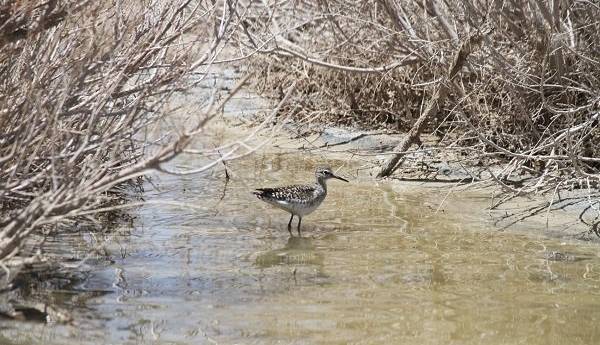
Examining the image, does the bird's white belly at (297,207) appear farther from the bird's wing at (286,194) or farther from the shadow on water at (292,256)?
the shadow on water at (292,256)

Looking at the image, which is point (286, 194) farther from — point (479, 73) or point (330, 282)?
point (479, 73)

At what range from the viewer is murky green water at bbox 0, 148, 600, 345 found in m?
7.39

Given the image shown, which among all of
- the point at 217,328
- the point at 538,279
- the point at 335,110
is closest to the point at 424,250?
the point at 538,279

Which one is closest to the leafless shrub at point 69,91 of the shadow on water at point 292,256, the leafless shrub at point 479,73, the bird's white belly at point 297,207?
the leafless shrub at point 479,73

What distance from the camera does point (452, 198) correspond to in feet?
39.1

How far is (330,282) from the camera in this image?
28.6 feet

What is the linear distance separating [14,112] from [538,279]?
418 centimetres

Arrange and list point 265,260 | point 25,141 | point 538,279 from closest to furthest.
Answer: point 25,141 < point 538,279 < point 265,260

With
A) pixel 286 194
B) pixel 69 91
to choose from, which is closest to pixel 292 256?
pixel 286 194

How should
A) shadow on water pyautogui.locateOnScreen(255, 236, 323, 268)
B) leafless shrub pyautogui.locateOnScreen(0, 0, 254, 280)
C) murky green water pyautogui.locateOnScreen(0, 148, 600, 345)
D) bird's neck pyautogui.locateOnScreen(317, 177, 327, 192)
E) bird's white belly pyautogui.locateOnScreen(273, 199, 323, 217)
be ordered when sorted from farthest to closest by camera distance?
bird's neck pyautogui.locateOnScreen(317, 177, 327, 192), bird's white belly pyautogui.locateOnScreen(273, 199, 323, 217), shadow on water pyautogui.locateOnScreen(255, 236, 323, 268), murky green water pyautogui.locateOnScreen(0, 148, 600, 345), leafless shrub pyautogui.locateOnScreen(0, 0, 254, 280)

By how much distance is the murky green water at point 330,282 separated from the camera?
7.39m

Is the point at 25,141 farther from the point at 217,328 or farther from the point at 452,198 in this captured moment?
the point at 452,198

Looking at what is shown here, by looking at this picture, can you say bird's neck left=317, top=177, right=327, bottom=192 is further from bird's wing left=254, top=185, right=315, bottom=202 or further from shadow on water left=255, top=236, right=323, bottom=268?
shadow on water left=255, top=236, right=323, bottom=268

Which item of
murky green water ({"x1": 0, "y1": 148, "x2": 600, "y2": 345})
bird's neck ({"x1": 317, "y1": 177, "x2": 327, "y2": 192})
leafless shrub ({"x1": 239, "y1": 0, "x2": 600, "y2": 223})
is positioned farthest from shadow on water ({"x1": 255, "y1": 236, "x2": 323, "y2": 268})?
leafless shrub ({"x1": 239, "y1": 0, "x2": 600, "y2": 223})
